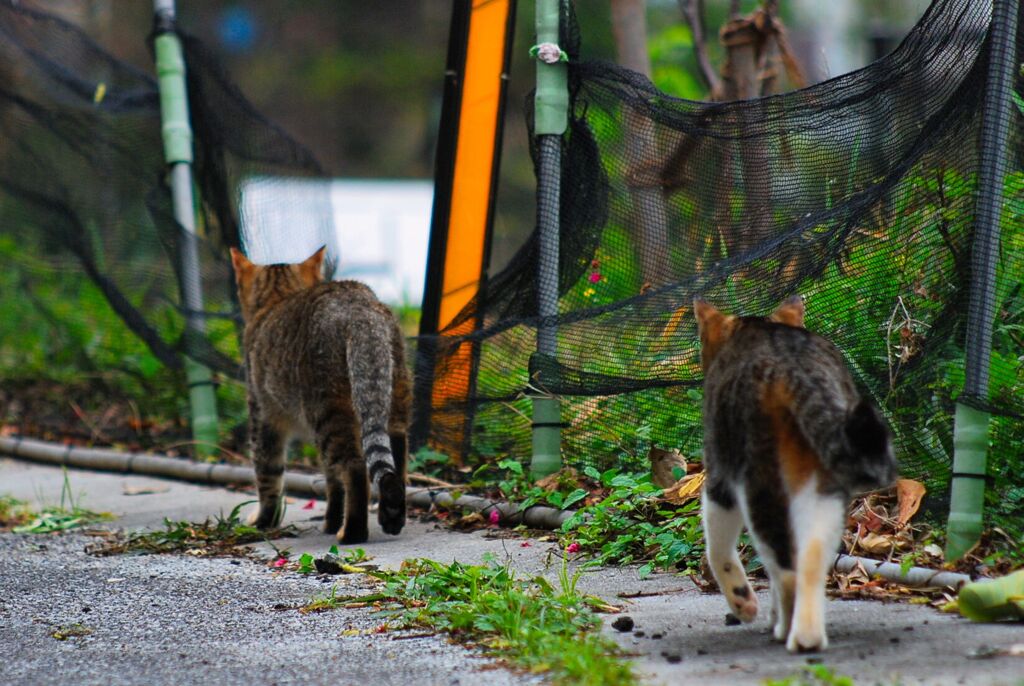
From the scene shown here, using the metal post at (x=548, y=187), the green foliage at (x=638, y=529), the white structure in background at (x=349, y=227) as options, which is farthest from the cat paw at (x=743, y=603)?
the white structure in background at (x=349, y=227)

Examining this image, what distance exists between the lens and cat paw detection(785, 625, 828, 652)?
118 inches

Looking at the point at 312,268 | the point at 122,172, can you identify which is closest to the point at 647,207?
the point at 312,268

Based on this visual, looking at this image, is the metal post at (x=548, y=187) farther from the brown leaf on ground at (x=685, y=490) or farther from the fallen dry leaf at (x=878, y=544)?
the fallen dry leaf at (x=878, y=544)

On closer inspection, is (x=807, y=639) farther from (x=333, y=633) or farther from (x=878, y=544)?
(x=333, y=633)

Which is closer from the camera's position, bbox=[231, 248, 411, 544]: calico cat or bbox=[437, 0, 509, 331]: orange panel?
bbox=[231, 248, 411, 544]: calico cat

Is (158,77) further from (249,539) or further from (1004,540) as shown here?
(1004,540)

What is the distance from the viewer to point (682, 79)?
9.55 metres

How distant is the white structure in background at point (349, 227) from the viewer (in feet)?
23.0

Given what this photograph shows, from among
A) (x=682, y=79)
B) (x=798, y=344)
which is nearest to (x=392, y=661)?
(x=798, y=344)

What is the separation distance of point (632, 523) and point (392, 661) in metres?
1.58

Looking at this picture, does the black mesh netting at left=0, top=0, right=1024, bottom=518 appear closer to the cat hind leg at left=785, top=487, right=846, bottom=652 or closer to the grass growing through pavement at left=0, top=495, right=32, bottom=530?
the cat hind leg at left=785, top=487, right=846, bottom=652

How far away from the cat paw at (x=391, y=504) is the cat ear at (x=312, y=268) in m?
1.60

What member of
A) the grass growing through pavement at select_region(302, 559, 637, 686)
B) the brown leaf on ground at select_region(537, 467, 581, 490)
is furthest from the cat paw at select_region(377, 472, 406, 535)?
the brown leaf on ground at select_region(537, 467, 581, 490)

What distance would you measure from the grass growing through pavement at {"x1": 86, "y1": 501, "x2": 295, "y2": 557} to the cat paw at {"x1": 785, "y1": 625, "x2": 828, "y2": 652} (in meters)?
2.66
